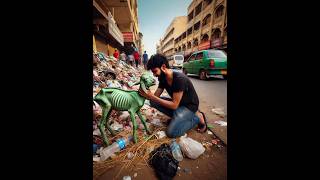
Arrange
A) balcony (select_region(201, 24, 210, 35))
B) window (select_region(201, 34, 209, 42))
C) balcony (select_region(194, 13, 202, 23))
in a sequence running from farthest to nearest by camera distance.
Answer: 1. balcony (select_region(194, 13, 202, 23))
2. window (select_region(201, 34, 209, 42))
3. balcony (select_region(201, 24, 210, 35))

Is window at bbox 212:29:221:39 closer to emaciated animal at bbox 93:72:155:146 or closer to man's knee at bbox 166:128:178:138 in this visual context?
man's knee at bbox 166:128:178:138

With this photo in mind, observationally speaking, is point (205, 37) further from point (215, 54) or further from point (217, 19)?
point (215, 54)

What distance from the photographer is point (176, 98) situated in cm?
215

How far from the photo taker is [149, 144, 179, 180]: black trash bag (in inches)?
60.3

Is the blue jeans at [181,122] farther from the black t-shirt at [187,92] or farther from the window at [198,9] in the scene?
the window at [198,9]

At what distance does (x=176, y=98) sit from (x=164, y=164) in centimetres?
90

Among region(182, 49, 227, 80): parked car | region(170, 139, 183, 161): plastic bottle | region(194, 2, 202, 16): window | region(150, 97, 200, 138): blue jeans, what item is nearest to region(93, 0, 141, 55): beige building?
region(182, 49, 227, 80): parked car

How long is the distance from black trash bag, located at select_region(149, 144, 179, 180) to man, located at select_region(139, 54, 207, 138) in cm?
53

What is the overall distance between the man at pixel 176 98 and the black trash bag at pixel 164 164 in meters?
0.53

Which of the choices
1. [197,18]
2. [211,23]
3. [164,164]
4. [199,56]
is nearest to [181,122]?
[164,164]
